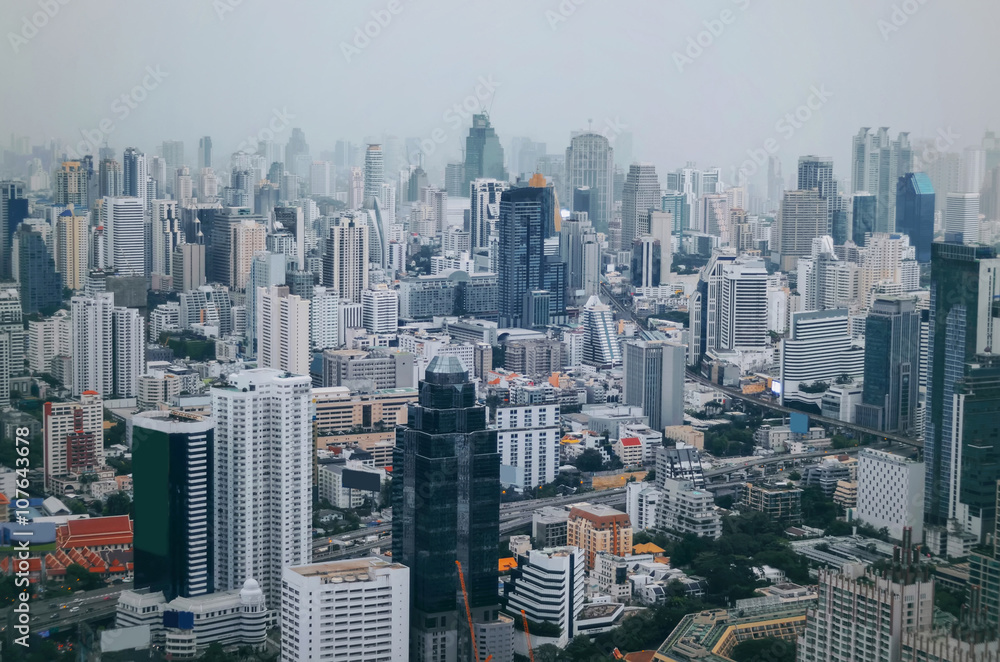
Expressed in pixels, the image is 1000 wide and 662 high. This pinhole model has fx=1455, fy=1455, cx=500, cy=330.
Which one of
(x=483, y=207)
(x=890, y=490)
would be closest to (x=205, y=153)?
(x=483, y=207)

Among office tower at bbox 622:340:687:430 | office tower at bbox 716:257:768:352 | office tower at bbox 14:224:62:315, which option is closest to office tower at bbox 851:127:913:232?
office tower at bbox 716:257:768:352

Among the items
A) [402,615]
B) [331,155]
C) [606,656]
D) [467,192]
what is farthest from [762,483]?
[467,192]

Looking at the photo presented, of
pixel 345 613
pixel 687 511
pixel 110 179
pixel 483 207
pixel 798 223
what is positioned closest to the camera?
pixel 345 613

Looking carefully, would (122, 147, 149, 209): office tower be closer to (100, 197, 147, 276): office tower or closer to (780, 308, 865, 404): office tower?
(100, 197, 147, 276): office tower

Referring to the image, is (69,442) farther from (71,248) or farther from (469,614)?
(71,248)

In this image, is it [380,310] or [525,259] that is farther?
[525,259]

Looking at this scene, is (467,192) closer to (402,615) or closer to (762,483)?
(762,483)

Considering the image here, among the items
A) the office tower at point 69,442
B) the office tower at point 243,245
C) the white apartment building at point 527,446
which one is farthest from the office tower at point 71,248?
the white apartment building at point 527,446
